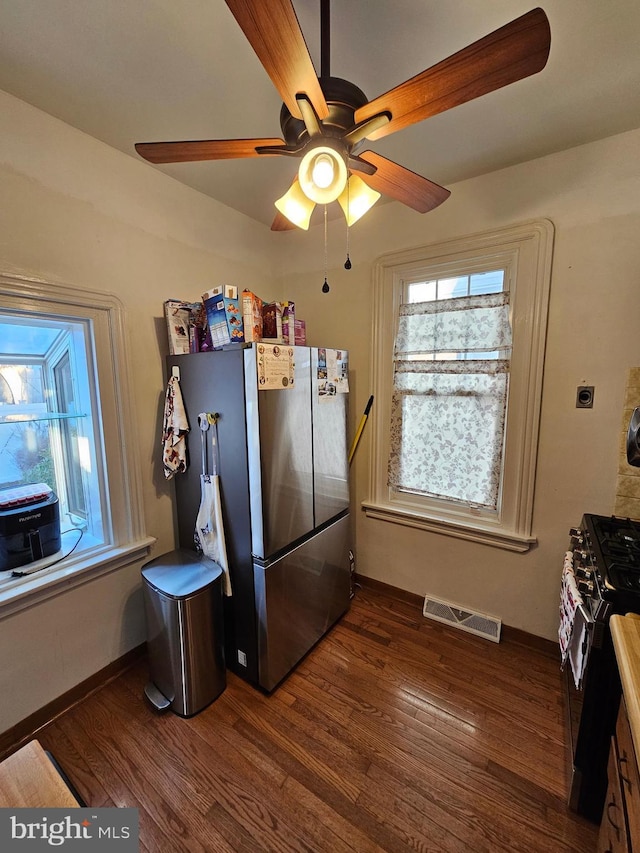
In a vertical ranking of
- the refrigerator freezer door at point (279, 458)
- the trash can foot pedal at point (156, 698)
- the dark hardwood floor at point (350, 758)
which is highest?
the refrigerator freezer door at point (279, 458)

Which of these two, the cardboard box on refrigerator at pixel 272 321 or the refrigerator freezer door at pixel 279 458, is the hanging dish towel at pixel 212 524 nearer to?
the refrigerator freezer door at pixel 279 458

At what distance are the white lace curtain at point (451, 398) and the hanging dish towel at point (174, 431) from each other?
1.31 metres

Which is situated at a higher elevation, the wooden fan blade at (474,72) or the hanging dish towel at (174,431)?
the wooden fan blade at (474,72)

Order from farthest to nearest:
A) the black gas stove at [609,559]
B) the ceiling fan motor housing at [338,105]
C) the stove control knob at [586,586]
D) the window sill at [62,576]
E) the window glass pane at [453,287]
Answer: the window glass pane at [453,287]
the window sill at [62,576]
the stove control knob at [586,586]
the black gas stove at [609,559]
the ceiling fan motor housing at [338,105]

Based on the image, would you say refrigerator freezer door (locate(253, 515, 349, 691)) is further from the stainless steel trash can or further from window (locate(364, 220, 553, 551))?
window (locate(364, 220, 553, 551))

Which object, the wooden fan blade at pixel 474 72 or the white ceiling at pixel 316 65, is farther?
the white ceiling at pixel 316 65

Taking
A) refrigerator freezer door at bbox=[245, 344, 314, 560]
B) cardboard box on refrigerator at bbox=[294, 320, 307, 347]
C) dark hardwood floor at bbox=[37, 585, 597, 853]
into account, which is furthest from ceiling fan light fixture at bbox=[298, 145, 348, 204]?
dark hardwood floor at bbox=[37, 585, 597, 853]

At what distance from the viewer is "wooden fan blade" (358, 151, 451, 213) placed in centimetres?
110

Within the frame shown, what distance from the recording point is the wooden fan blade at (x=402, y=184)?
1100mm

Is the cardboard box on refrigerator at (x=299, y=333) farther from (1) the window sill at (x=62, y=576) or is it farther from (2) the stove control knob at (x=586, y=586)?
(2) the stove control knob at (x=586, y=586)

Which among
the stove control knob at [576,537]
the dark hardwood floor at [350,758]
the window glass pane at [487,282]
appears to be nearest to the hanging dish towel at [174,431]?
the dark hardwood floor at [350,758]

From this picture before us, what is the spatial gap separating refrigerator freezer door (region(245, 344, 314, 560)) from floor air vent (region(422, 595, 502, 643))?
1.07m

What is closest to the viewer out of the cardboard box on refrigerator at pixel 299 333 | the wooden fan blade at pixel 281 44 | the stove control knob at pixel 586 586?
the wooden fan blade at pixel 281 44

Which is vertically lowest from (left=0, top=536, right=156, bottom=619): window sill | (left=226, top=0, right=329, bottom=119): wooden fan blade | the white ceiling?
(left=0, top=536, right=156, bottom=619): window sill
